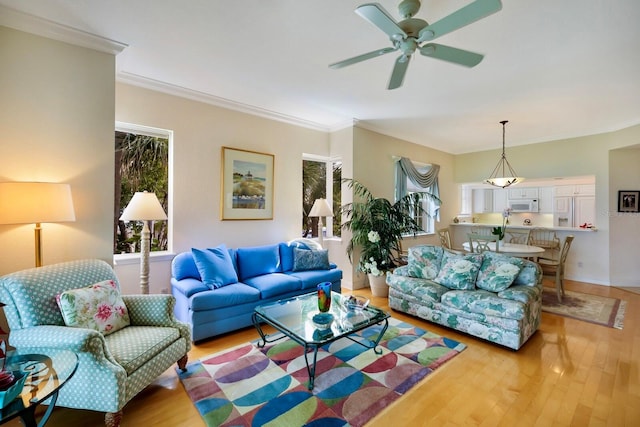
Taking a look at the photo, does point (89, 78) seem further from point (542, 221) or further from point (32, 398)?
point (542, 221)

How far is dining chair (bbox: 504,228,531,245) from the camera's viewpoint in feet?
18.2

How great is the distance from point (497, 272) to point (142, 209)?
3.79m

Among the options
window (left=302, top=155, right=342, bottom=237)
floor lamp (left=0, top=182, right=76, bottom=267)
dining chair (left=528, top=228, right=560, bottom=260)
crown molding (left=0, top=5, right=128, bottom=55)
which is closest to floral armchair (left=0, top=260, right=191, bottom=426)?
floor lamp (left=0, top=182, right=76, bottom=267)

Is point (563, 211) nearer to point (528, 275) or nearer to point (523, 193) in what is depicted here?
point (523, 193)

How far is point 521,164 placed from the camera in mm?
5891

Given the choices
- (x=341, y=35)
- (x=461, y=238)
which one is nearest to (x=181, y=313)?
(x=341, y=35)

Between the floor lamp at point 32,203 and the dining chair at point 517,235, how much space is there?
22.0ft

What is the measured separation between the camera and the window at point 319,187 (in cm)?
506

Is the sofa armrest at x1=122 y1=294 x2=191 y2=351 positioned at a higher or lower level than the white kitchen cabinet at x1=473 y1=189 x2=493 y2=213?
lower

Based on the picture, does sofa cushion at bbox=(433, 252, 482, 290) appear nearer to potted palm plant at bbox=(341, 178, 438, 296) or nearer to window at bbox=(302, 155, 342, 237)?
potted palm plant at bbox=(341, 178, 438, 296)

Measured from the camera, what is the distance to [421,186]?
235 inches

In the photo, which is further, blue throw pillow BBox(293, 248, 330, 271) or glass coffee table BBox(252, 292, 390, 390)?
blue throw pillow BBox(293, 248, 330, 271)

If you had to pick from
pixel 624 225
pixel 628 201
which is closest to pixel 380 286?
pixel 624 225

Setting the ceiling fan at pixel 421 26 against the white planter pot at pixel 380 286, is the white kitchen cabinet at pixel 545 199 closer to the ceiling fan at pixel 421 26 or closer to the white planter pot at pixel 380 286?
the white planter pot at pixel 380 286
